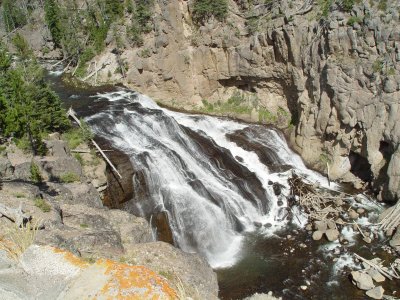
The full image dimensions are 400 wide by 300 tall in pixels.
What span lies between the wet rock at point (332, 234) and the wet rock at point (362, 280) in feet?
10.6

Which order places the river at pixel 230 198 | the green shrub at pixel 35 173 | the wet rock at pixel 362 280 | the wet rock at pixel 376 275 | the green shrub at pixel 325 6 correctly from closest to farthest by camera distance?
the wet rock at pixel 362 280
the wet rock at pixel 376 275
the river at pixel 230 198
the green shrub at pixel 35 173
the green shrub at pixel 325 6

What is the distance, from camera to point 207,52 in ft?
123

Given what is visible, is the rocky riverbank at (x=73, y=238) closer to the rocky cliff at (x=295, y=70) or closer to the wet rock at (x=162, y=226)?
the wet rock at (x=162, y=226)

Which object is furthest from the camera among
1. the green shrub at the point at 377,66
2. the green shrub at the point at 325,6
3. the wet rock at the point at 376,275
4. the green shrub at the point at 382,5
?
the green shrub at the point at 325,6

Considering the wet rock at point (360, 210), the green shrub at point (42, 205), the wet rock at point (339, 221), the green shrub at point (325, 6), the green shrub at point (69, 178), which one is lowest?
the wet rock at point (360, 210)

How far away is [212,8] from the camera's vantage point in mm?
36750

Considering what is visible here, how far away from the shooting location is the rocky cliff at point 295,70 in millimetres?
25969

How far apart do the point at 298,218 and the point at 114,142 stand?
1372 centimetres

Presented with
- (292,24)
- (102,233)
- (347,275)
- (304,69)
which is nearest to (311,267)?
(347,275)

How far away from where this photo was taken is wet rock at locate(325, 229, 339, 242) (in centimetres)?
2216

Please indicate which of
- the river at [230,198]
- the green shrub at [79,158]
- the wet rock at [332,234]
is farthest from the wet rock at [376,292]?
the green shrub at [79,158]

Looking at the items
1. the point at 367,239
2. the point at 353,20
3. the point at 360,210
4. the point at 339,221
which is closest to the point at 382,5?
the point at 353,20

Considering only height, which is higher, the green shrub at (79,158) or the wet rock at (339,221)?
the green shrub at (79,158)

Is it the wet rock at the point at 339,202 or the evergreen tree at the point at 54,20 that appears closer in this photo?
the wet rock at the point at 339,202
